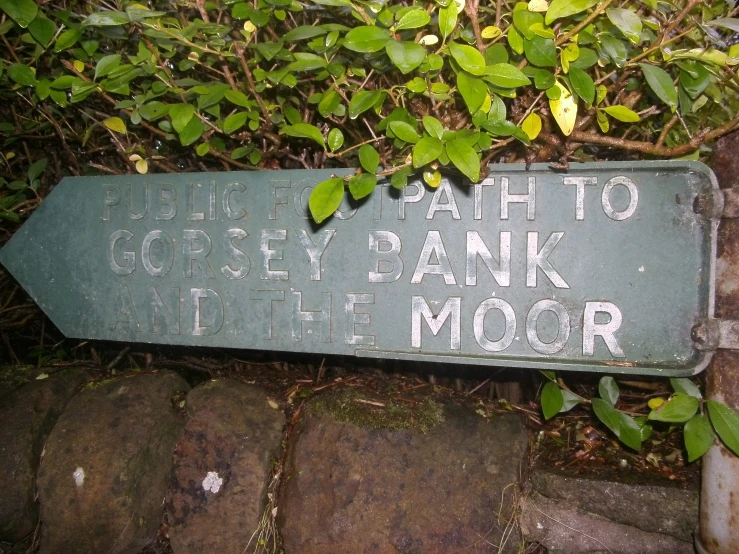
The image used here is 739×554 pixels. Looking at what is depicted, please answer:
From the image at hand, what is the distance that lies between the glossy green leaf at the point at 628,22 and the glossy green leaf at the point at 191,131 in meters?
1.07

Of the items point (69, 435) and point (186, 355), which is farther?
point (186, 355)

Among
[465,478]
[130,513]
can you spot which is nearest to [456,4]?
[465,478]

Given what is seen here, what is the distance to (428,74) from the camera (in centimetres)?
121

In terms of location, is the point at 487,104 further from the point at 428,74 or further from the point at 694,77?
the point at 694,77

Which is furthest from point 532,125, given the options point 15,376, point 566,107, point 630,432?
point 15,376

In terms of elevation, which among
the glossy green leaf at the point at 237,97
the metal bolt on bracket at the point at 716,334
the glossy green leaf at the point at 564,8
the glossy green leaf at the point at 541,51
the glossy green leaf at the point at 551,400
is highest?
the glossy green leaf at the point at 564,8

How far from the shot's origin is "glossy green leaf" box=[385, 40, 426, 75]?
3.43ft

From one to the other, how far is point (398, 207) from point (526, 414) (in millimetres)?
886

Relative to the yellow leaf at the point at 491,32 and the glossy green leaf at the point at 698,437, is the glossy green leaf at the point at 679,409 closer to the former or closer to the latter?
the glossy green leaf at the point at 698,437

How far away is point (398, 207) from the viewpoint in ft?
4.71

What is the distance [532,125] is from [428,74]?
29cm

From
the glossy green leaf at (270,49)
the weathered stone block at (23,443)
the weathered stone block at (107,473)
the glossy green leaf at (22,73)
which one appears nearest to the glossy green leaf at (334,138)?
the glossy green leaf at (270,49)

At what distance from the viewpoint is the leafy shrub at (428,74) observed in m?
1.14

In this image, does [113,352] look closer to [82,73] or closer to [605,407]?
[82,73]
